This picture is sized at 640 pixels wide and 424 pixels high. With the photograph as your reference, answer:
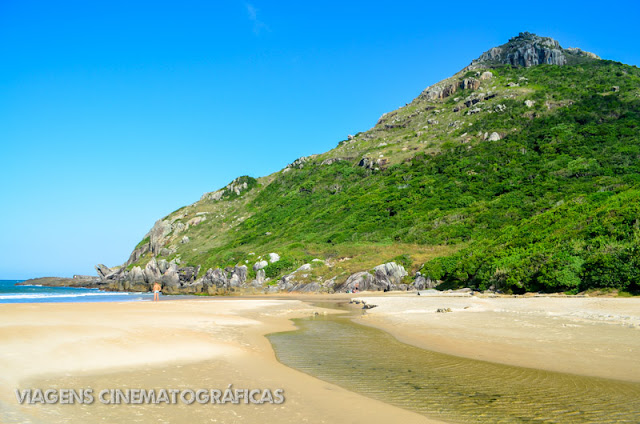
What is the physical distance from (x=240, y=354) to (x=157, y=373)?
295 centimetres

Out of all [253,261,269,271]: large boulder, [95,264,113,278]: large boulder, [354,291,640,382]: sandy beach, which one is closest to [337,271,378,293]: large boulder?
[253,261,269,271]: large boulder

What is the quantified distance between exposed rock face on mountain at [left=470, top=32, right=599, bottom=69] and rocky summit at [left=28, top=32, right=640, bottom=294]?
0.57 m

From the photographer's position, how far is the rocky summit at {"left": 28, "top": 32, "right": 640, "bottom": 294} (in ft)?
95.2

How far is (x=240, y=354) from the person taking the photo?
11.0 metres

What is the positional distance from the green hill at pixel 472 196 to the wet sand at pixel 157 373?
20.8 meters

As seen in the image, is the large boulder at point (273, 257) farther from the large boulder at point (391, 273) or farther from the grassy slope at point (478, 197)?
the large boulder at point (391, 273)

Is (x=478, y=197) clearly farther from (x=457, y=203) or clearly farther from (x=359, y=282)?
(x=359, y=282)

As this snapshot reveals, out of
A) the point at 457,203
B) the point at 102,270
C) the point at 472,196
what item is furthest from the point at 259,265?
the point at 102,270

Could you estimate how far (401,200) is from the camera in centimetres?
6856

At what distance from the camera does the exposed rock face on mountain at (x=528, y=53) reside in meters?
114

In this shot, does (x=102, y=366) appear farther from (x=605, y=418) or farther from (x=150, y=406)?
(x=605, y=418)

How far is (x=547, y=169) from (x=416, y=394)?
65.0m

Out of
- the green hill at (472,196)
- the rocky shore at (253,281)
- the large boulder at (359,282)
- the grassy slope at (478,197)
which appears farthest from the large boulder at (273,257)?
the large boulder at (359,282)

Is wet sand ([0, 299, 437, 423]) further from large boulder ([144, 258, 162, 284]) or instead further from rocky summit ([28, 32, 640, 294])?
large boulder ([144, 258, 162, 284])
